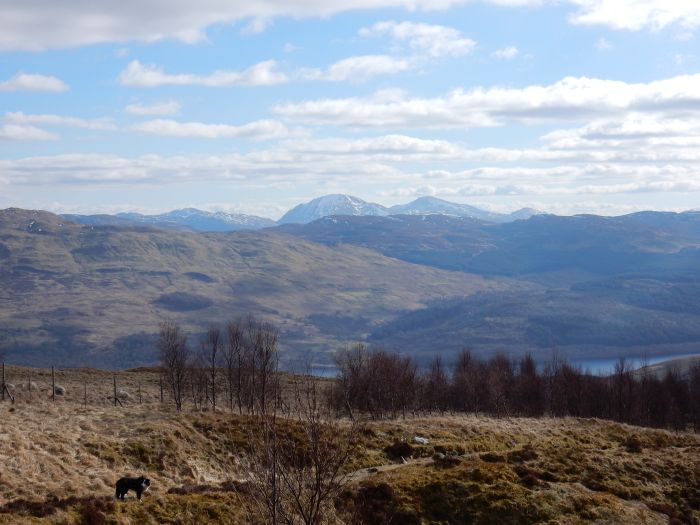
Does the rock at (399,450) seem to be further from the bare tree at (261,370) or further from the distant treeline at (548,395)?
the distant treeline at (548,395)

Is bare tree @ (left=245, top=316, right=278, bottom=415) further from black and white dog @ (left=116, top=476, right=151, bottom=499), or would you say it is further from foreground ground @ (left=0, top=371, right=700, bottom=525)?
black and white dog @ (left=116, top=476, right=151, bottom=499)

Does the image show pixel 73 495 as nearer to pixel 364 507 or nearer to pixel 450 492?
pixel 364 507

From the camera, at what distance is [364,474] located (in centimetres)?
4522

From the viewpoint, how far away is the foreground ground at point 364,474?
3354cm

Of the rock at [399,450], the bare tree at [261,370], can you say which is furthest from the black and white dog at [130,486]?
the rock at [399,450]

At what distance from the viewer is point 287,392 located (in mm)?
103188

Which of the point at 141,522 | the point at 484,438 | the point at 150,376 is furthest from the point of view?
the point at 150,376

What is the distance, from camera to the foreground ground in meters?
33.5

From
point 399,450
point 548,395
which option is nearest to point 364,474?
point 399,450

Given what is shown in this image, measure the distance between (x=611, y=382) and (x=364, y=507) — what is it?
120 metres

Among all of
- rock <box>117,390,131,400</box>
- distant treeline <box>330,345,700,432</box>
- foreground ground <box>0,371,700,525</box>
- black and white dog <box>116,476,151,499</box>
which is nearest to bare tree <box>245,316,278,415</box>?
foreground ground <box>0,371,700,525</box>

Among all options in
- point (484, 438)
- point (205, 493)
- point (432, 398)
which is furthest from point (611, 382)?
point (205, 493)

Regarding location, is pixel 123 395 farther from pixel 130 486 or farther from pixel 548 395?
pixel 548 395

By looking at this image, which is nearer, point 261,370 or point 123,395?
point 261,370
